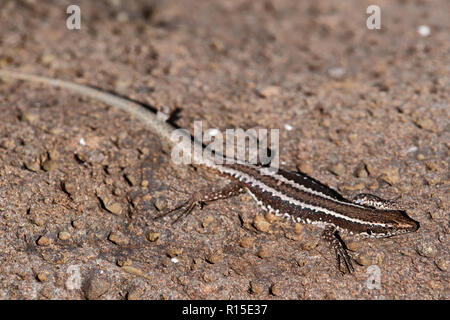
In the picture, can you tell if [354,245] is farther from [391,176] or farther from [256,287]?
[256,287]

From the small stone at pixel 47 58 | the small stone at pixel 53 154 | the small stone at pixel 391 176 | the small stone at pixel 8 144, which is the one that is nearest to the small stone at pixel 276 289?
the small stone at pixel 391 176

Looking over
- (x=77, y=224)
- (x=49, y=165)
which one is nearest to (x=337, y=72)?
(x=49, y=165)

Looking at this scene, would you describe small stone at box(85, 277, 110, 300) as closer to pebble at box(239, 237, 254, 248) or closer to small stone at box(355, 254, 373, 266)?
pebble at box(239, 237, 254, 248)

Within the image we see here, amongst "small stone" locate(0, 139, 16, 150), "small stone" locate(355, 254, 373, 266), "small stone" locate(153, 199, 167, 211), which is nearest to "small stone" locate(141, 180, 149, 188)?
"small stone" locate(153, 199, 167, 211)

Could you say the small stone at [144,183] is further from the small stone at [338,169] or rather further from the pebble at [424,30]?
the pebble at [424,30]

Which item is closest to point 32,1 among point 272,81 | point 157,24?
point 157,24
